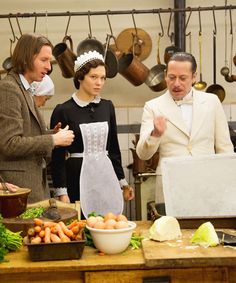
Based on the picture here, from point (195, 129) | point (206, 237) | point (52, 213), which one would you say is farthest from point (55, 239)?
point (195, 129)

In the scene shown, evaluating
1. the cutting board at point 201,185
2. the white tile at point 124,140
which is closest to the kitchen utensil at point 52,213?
the cutting board at point 201,185

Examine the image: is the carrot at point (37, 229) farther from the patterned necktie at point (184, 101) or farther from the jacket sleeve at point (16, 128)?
the patterned necktie at point (184, 101)

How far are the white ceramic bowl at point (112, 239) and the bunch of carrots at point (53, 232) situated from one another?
0.06 m

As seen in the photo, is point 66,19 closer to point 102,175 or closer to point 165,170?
point 102,175

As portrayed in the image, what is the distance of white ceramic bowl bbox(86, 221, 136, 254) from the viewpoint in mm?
1986

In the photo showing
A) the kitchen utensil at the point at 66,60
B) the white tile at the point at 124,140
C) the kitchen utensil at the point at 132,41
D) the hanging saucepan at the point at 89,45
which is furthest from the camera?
the white tile at the point at 124,140

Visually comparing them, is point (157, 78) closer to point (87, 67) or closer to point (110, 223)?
point (87, 67)

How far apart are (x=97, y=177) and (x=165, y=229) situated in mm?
1104

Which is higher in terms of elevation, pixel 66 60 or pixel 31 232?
pixel 66 60

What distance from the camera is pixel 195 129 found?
2.95 metres

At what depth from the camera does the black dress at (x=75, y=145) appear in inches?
126

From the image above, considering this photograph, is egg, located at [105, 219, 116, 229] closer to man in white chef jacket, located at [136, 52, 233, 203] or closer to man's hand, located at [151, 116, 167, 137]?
man's hand, located at [151, 116, 167, 137]

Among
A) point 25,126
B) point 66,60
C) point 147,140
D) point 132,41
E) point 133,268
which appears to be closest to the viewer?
point 133,268

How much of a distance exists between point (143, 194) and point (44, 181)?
138 cm
